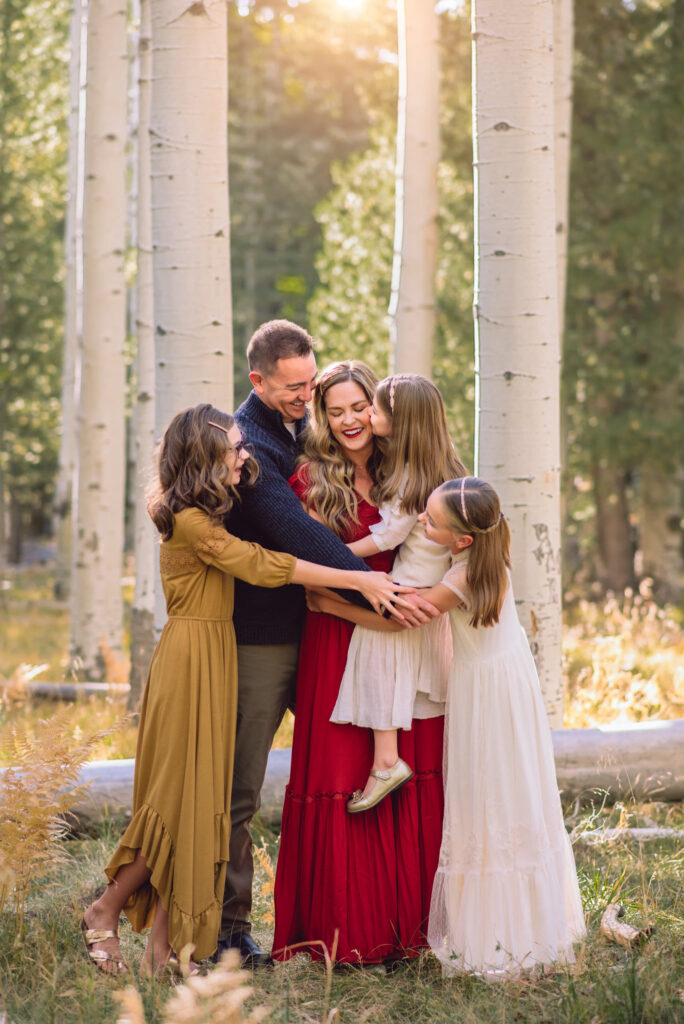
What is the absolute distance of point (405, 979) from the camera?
3438 millimetres

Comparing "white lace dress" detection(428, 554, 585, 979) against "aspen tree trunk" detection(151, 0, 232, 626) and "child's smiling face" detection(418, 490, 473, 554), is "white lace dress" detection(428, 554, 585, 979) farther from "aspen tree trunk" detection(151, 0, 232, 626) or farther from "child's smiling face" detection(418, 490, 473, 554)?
"aspen tree trunk" detection(151, 0, 232, 626)

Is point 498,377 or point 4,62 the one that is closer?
point 498,377

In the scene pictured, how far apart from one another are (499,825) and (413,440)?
4.41ft

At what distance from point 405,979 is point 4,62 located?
1439 centimetres

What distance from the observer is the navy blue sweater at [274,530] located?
3473mm

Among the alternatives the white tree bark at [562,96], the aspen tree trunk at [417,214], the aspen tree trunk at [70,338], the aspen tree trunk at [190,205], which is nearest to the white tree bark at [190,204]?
the aspen tree trunk at [190,205]

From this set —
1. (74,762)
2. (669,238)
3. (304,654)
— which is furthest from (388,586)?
(669,238)

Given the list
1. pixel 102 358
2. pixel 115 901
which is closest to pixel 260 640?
pixel 115 901

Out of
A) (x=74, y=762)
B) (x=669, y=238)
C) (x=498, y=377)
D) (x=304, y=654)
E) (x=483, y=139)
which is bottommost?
(x=74, y=762)

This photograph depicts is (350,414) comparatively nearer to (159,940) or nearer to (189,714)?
(189,714)

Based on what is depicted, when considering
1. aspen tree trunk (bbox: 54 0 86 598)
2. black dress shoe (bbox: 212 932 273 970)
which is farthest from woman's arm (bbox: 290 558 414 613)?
aspen tree trunk (bbox: 54 0 86 598)

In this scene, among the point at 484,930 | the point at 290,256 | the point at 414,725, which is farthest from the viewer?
the point at 290,256

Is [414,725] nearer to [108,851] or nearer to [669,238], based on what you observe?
[108,851]

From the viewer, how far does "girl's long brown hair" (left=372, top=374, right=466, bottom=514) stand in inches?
139
